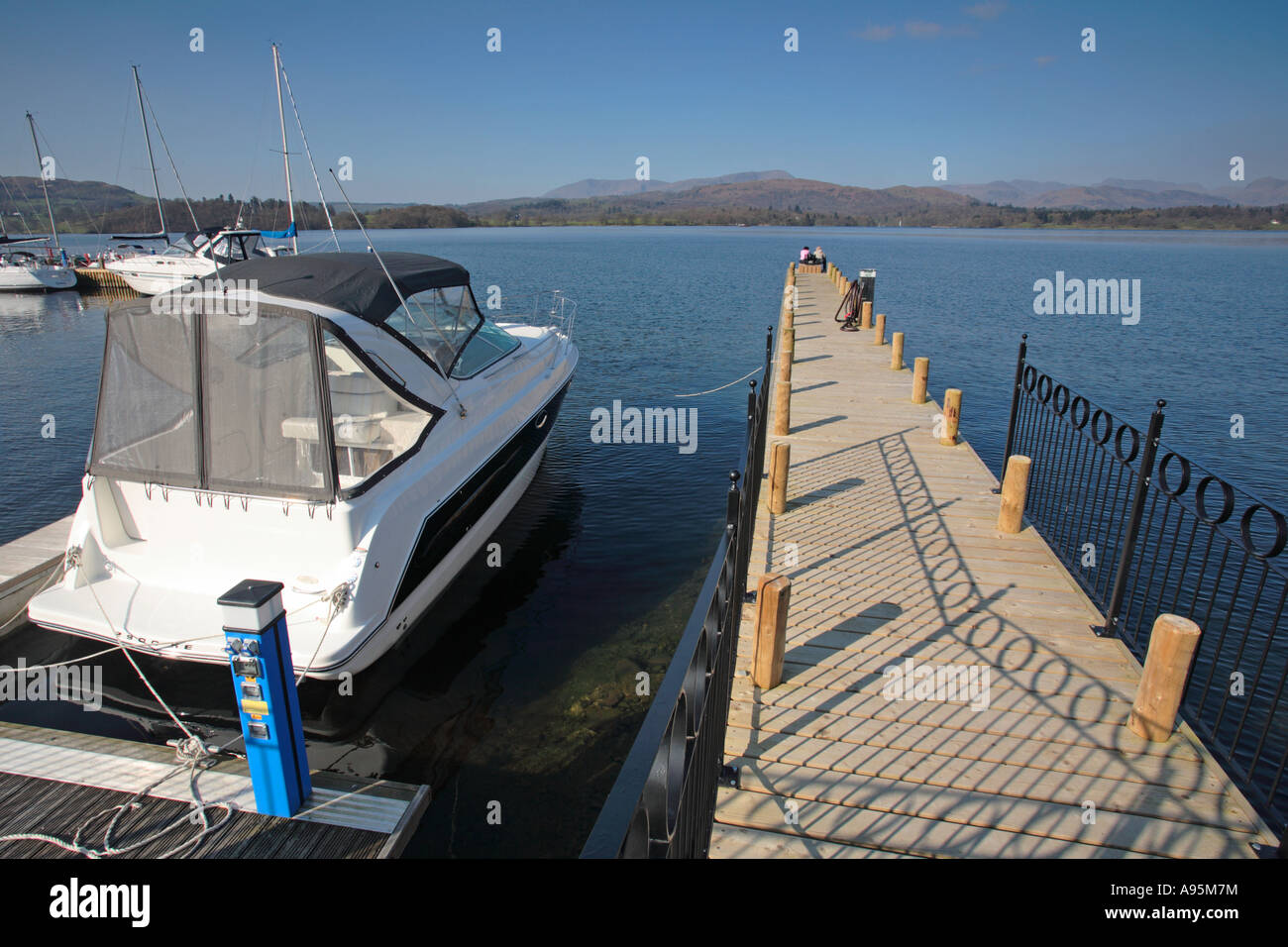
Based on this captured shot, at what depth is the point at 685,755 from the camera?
7.91 feet

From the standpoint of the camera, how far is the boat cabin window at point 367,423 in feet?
22.7

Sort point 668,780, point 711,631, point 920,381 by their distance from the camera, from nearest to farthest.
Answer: point 668,780 < point 711,631 < point 920,381

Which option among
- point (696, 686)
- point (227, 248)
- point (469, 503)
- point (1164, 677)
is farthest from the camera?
point (227, 248)

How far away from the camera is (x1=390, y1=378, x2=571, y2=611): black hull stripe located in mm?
6715

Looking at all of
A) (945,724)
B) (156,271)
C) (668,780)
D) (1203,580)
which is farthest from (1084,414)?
(156,271)

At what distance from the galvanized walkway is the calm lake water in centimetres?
206

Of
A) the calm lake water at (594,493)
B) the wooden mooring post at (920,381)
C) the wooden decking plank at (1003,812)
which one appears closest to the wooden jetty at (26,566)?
the calm lake water at (594,493)

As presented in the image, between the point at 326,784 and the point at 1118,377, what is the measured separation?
22.5m

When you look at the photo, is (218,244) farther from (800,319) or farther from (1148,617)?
(1148,617)

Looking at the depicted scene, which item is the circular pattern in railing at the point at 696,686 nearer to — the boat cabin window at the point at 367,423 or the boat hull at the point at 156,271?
the boat cabin window at the point at 367,423

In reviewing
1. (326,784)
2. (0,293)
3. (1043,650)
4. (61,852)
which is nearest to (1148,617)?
(1043,650)

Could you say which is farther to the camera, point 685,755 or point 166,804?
point 166,804

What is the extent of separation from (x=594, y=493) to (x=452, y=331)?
3718 mm

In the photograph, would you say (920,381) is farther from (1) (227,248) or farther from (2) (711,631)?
(1) (227,248)
